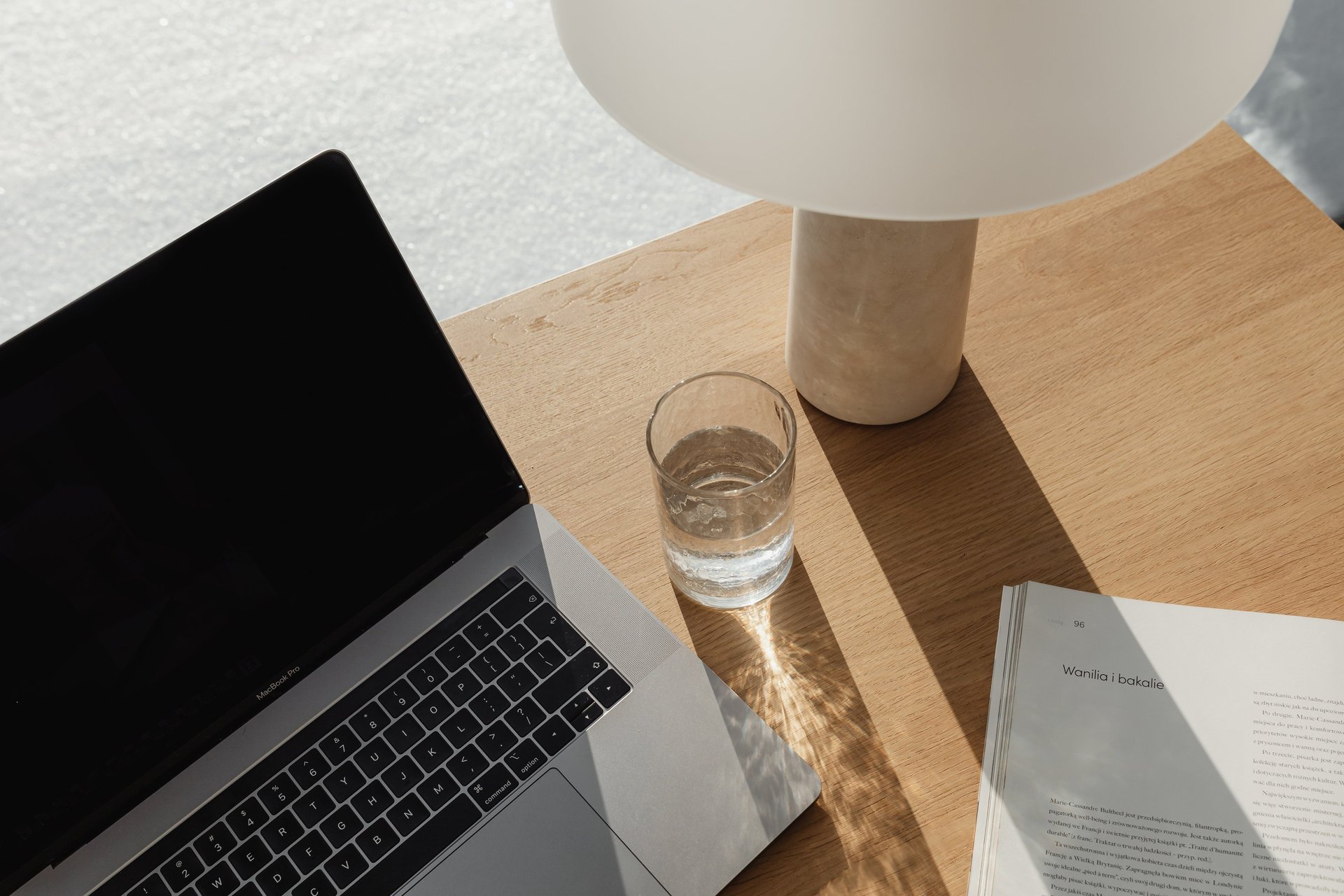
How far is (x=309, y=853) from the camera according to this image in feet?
2.09

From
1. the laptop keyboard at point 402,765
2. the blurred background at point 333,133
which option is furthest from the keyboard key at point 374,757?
the blurred background at point 333,133

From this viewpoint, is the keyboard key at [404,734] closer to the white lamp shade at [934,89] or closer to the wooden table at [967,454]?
the wooden table at [967,454]

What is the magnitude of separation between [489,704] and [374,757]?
3.0 inches

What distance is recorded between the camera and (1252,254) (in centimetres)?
88

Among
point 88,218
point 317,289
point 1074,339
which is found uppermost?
point 317,289

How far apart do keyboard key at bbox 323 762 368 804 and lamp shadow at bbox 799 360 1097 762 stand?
37cm

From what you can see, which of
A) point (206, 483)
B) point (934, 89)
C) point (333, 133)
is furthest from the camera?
point (333, 133)

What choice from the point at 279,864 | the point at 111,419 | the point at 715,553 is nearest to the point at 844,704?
the point at 715,553

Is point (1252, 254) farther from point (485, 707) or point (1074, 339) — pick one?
point (485, 707)

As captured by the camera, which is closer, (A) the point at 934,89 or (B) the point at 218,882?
(A) the point at 934,89

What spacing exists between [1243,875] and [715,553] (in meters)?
0.35

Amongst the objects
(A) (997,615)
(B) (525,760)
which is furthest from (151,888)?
(A) (997,615)

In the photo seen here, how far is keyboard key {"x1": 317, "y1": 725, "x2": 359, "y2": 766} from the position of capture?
67 centimetres

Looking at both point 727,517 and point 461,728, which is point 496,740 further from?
point 727,517
